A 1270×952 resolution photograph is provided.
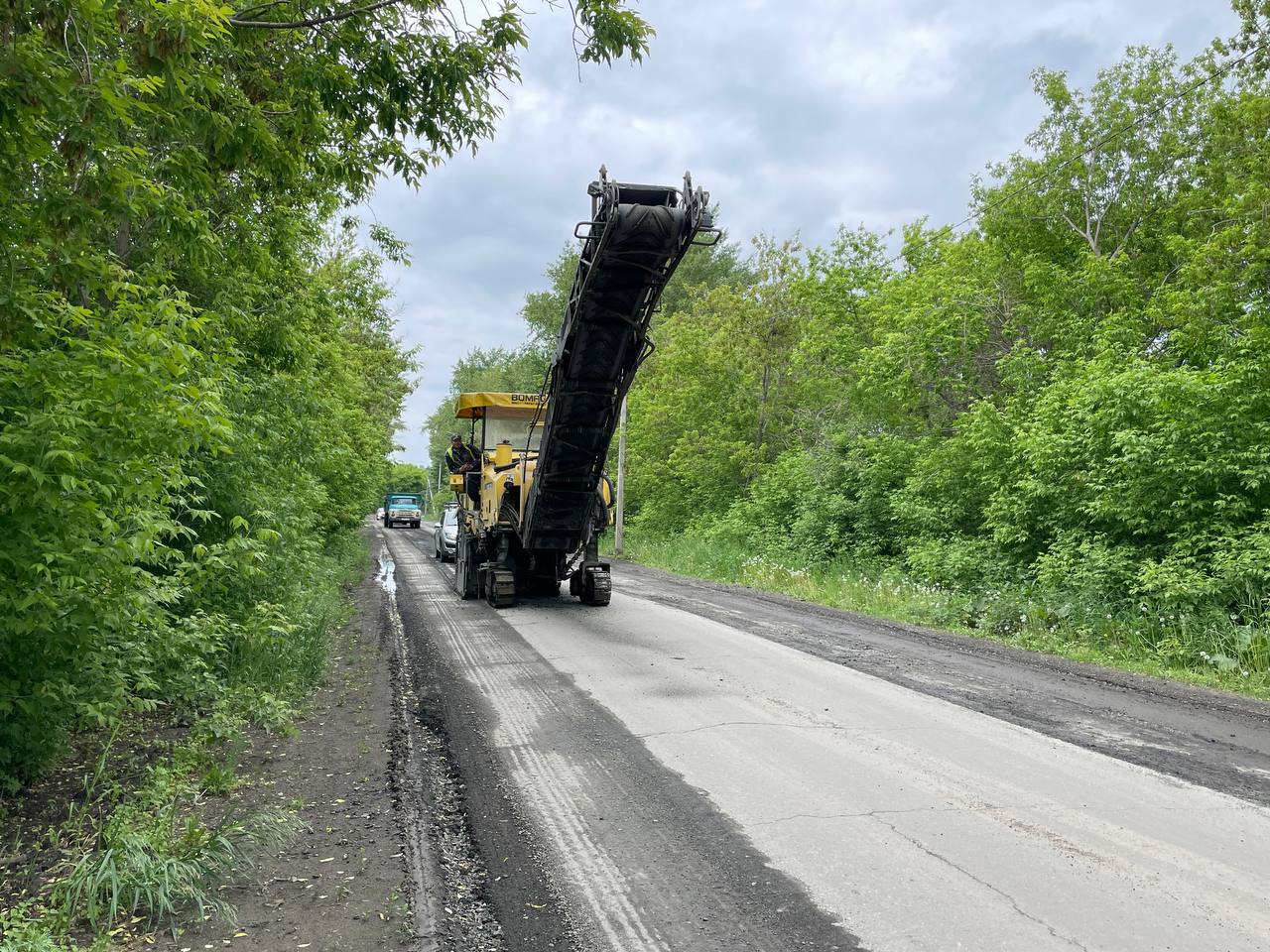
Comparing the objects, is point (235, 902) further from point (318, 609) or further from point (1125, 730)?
point (318, 609)

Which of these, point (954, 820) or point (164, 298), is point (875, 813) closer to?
point (954, 820)

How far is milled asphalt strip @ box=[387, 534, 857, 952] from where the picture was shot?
3479 millimetres

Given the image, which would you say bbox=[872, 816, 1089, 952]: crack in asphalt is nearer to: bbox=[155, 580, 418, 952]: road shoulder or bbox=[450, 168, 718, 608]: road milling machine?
bbox=[155, 580, 418, 952]: road shoulder

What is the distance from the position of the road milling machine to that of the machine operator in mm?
60

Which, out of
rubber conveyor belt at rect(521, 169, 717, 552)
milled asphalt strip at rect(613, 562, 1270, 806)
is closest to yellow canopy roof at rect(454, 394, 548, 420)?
rubber conveyor belt at rect(521, 169, 717, 552)

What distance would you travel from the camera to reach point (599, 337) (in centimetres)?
1076

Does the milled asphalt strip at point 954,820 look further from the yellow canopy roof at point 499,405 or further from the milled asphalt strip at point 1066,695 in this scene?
the yellow canopy roof at point 499,405

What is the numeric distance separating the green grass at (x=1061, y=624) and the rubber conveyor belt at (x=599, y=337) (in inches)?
220

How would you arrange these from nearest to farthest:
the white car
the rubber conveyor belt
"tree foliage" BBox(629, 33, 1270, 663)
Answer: the rubber conveyor belt → "tree foliage" BBox(629, 33, 1270, 663) → the white car

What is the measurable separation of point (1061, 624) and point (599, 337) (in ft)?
24.0

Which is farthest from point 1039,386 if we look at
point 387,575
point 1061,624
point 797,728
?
point 387,575

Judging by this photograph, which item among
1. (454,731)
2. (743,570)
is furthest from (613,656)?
(743,570)

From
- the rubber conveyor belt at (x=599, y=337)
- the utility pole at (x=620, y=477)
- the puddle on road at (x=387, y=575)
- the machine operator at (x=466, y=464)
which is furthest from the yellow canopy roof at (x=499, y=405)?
the utility pole at (x=620, y=477)

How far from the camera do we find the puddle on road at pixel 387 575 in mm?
17784
